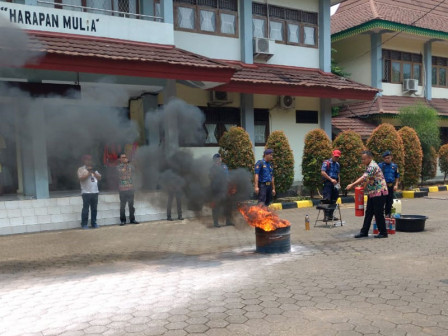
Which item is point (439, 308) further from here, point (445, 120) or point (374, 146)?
point (445, 120)

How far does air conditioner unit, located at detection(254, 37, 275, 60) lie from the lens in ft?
47.7

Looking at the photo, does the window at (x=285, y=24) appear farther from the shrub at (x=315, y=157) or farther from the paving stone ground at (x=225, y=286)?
the paving stone ground at (x=225, y=286)

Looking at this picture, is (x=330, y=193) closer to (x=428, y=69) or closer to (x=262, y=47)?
(x=262, y=47)

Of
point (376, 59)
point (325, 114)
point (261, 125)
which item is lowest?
point (261, 125)

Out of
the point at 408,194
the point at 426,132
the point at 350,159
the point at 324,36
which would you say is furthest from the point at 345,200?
the point at 324,36

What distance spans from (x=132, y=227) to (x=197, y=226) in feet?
5.53

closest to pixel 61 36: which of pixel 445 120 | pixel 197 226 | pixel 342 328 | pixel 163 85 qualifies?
pixel 163 85

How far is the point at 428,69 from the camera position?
20.9 meters

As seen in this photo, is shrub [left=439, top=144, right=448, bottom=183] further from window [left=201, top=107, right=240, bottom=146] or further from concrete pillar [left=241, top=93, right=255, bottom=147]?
window [left=201, top=107, right=240, bottom=146]

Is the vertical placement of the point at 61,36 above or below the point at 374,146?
above

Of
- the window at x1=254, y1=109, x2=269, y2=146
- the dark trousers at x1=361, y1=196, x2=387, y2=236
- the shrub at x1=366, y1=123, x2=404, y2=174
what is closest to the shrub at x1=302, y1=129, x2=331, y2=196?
the window at x1=254, y1=109, x2=269, y2=146

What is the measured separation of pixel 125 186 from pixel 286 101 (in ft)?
26.4

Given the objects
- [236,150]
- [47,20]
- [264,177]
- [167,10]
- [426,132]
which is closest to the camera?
[264,177]

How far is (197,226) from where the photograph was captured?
364 inches
